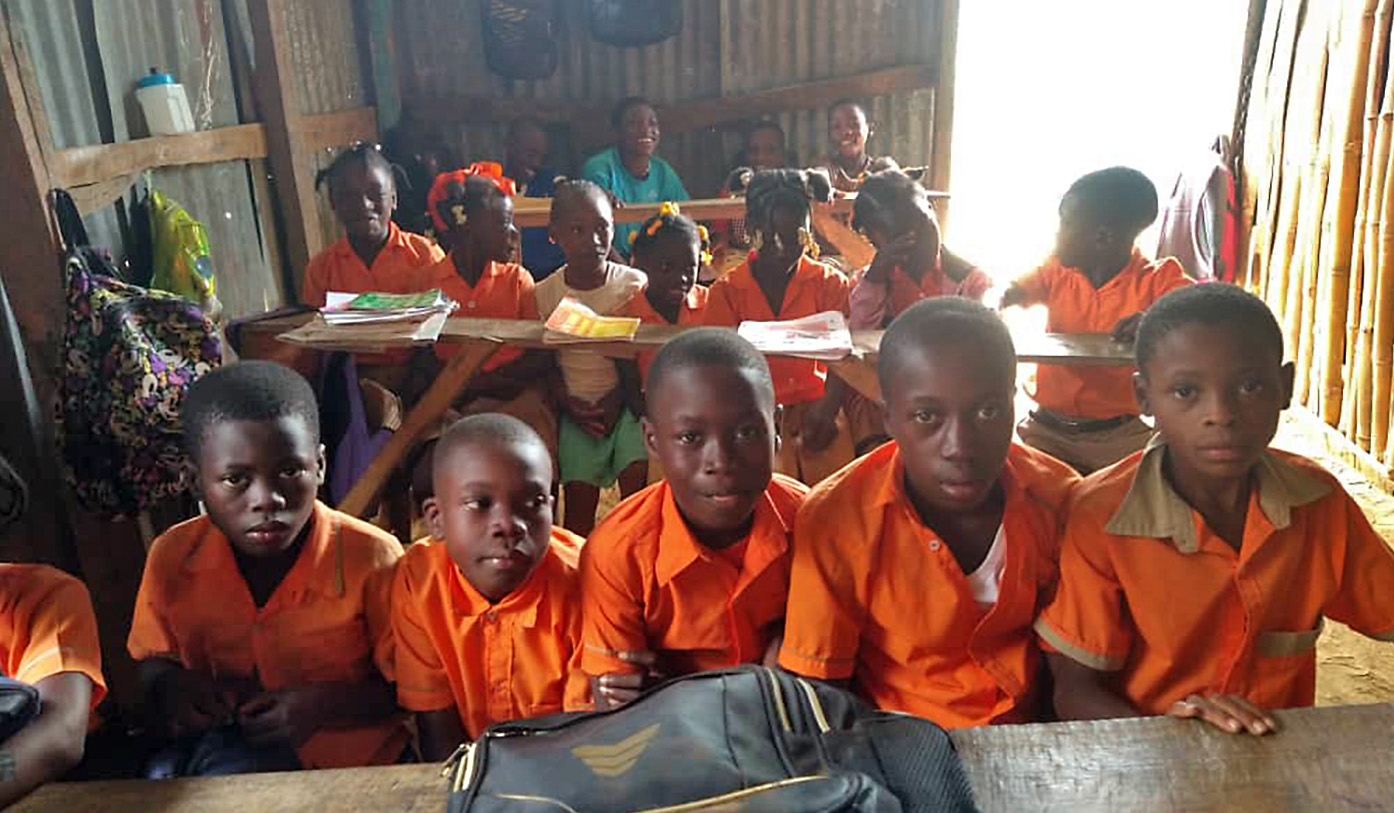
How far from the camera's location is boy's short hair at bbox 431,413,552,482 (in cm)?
177

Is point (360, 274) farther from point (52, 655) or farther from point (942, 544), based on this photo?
point (942, 544)

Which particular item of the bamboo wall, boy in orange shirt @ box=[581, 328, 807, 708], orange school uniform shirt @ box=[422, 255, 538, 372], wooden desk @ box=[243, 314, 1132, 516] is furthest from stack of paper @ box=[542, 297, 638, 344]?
the bamboo wall

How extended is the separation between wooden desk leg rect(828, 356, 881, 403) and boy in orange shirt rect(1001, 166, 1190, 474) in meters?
0.72

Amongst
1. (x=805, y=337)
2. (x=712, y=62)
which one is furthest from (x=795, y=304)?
(x=712, y=62)

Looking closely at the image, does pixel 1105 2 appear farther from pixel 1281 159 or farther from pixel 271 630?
pixel 271 630

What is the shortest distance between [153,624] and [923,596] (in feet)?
4.43

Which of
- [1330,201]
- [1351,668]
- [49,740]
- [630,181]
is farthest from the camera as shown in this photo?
[630,181]

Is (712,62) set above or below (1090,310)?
above

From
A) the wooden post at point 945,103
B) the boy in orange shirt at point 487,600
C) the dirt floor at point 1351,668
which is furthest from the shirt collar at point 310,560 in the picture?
the wooden post at point 945,103

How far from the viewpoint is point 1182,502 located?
1515mm

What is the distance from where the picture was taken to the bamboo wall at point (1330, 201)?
390cm

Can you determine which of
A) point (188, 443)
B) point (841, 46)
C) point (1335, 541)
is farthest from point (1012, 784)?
point (841, 46)

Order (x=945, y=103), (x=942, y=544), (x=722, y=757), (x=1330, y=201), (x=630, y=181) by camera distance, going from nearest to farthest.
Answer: (x=722, y=757)
(x=942, y=544)
(x=1330, y=201)
(x=630, y=181)
(x=945, y=103)

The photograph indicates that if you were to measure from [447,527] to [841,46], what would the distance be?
19.1ft
